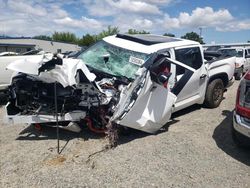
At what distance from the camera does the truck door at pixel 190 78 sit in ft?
21.8

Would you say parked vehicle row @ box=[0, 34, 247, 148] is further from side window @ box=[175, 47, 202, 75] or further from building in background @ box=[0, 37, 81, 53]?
building in background @ box=[0, 37, 81, 53]

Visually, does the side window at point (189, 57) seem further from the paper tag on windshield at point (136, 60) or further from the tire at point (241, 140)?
the tire at point (241, 140)

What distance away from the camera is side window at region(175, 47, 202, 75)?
674cm

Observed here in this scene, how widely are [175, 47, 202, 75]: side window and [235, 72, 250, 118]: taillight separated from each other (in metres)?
1.80

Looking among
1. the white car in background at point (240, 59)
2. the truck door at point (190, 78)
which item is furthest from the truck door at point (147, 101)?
the white car in background at point (240, 59)

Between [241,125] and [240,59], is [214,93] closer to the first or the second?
[241,125]

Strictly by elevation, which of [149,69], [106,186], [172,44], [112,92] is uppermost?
[172,44]

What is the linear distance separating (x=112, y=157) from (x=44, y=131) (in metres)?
1.95

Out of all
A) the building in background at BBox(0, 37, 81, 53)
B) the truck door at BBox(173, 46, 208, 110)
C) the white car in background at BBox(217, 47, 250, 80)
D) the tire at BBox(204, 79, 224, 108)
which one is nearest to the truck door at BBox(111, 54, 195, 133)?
the truck door at BBox(173, 46, 208, 110)

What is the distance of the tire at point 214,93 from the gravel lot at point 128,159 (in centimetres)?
144

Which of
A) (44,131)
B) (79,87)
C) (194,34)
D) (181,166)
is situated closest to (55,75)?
(79,87)

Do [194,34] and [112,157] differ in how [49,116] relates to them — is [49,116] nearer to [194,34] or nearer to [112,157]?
[112,157]

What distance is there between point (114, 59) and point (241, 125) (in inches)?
111

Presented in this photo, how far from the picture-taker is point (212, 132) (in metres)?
6.26
